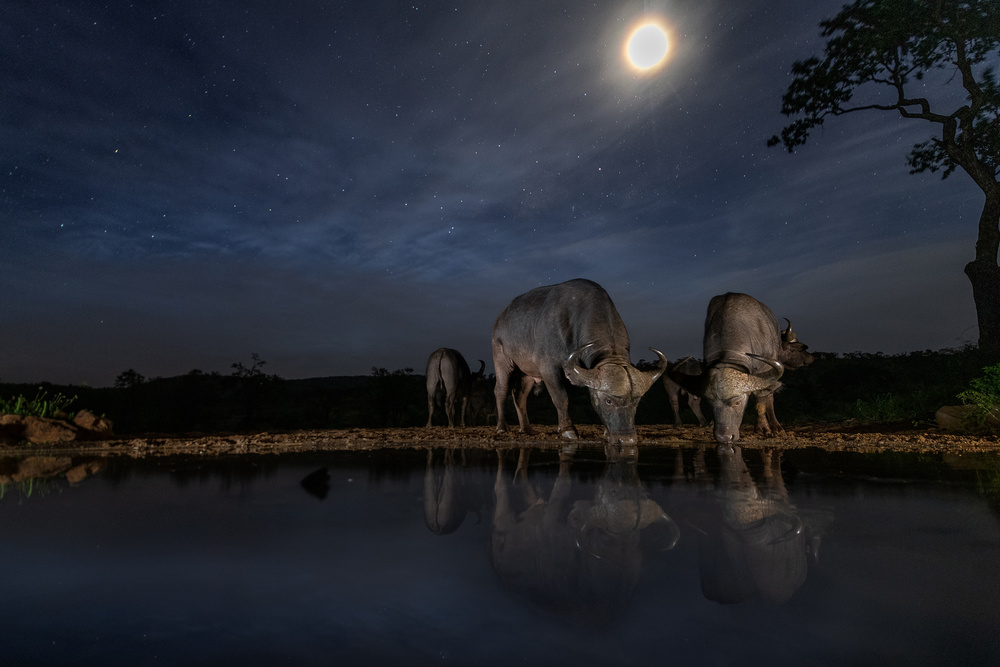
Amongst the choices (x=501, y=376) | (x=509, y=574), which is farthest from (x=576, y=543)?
(x=501, y=376)

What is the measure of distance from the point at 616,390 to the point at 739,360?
97.3 inches

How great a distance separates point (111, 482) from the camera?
3.98m

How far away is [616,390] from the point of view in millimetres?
6629

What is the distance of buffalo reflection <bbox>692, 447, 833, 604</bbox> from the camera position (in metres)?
1.58

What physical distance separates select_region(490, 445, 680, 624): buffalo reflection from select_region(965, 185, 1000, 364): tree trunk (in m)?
15.0

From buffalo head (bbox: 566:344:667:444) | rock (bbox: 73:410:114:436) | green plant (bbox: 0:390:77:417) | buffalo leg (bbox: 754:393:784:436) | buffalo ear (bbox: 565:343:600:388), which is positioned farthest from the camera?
rock (bbox: 73:410:114:436)

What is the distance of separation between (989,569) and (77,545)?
12.1 feet

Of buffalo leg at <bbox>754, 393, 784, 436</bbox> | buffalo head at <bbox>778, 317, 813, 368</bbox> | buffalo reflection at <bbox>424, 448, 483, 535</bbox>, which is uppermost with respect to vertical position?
buffalo head at <bbox>778, 317, 813, 368</bbox>

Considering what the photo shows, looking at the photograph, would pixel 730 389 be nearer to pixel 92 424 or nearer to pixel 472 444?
pixel 472 444

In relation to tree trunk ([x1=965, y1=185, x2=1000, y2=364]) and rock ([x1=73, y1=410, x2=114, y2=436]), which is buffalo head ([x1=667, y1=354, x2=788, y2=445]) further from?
rock ([x1=73, y1=410, x2=114, y2=436])

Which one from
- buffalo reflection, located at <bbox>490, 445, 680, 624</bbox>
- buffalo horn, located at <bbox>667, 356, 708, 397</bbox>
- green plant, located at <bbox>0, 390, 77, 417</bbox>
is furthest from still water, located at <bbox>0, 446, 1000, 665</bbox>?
green plant, located at <bbox>0, 390, 77, 417</bbox>

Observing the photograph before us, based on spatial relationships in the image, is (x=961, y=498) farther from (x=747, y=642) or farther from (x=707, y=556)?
(x=747, y=642)

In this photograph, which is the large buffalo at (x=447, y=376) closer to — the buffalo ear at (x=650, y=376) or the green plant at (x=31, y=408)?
the buffalo ear at (x=650, y=376)

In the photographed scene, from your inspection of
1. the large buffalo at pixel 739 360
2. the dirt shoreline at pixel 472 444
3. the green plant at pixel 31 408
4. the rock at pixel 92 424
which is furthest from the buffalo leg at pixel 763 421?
the green plant at pixel 31 408
